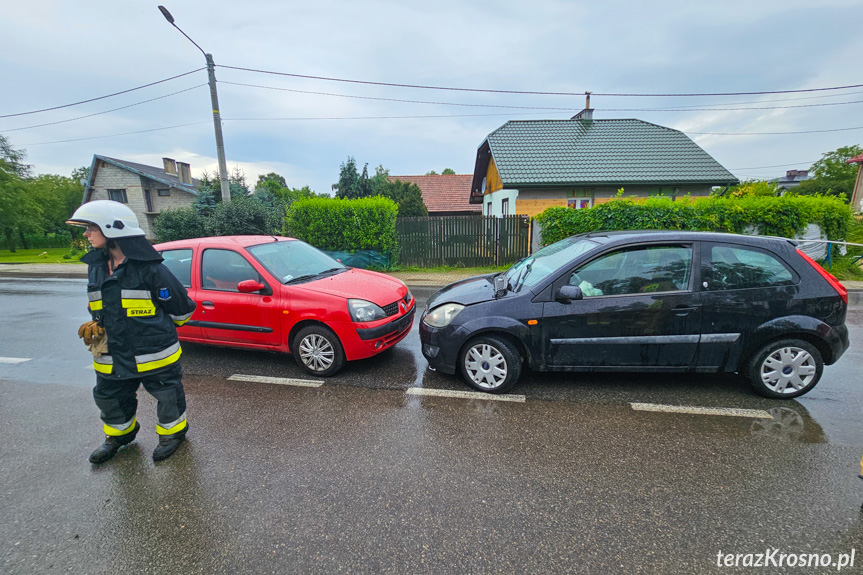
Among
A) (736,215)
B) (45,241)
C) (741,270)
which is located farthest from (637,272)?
(45,241)

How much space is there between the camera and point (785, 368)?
346 centimetres

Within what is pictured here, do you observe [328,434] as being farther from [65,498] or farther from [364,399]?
[65,498]

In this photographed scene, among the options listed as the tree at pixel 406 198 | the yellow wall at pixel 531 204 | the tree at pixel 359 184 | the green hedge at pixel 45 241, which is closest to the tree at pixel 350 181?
the tree at pixel 359 184

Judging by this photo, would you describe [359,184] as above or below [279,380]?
above

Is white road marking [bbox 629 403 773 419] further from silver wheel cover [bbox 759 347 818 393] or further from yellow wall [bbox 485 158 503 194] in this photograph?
yellow wall [bbox 485 158 503 194]

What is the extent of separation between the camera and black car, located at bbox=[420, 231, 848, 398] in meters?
3.42

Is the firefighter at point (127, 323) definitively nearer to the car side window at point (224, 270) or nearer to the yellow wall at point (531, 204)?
the car side window at point (224, 270)

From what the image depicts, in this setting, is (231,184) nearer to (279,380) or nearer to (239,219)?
(239,219)

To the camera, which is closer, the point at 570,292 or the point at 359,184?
the point at 570,292

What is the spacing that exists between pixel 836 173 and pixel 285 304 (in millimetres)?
69289

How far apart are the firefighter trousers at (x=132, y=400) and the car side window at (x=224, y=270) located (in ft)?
5.61

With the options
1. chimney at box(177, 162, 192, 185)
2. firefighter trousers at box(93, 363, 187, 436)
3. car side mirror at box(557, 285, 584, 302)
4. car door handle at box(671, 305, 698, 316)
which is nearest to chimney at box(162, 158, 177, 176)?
chimney at box(177, 162, 192, 185)

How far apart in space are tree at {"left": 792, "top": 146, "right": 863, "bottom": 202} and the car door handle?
62.1 metres

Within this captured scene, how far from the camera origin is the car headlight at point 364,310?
407cm
